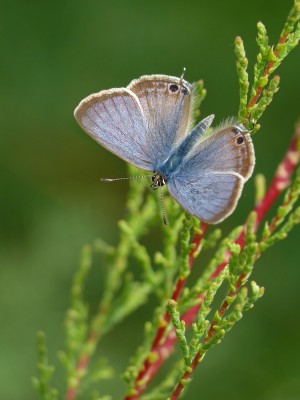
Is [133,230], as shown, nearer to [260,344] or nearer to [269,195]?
[269,195]

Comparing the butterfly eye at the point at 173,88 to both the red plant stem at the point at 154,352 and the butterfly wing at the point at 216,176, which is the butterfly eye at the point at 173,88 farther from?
the red plant stem at the point at 154,352

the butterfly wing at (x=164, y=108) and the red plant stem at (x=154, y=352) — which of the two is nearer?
the red plant stem at (x=154, y=352)

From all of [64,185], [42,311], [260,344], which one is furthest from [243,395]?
[64,185]

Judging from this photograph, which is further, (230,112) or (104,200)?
(104,200)

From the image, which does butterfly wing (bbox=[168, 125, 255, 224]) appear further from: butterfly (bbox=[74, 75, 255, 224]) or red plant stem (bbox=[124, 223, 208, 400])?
red plant stem (bbox=[124, 223, 208, 400])

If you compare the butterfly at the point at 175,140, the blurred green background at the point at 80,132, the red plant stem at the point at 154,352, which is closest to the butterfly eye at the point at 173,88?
the butterfly at the point at 175,140

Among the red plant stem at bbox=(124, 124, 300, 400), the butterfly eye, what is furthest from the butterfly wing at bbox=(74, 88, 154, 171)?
the red plant stem at bbox=(124, 124, 300, 400)

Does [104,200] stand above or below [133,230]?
below

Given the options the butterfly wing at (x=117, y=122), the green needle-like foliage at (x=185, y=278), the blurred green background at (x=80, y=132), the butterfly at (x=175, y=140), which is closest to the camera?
the green needle-like foliage at (x=185, y=278)
